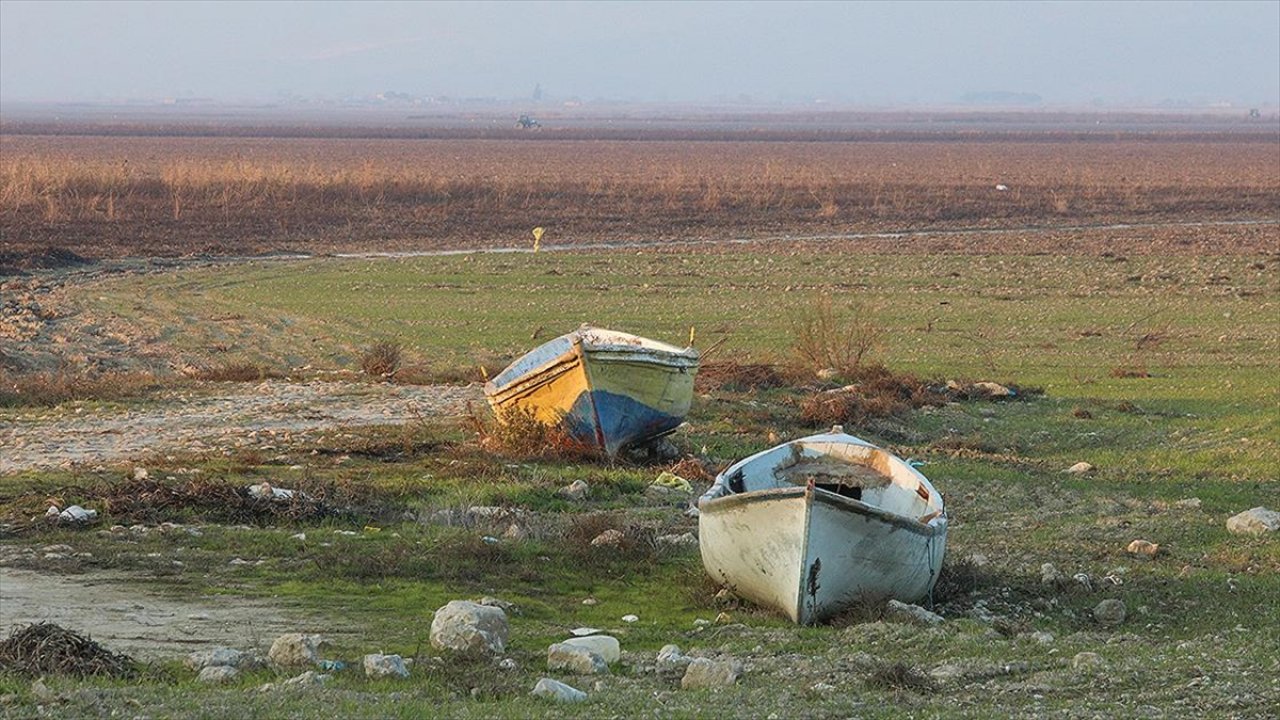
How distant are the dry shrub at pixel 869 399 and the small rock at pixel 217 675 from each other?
38.2 feet

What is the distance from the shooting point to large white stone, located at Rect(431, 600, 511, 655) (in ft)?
33.1

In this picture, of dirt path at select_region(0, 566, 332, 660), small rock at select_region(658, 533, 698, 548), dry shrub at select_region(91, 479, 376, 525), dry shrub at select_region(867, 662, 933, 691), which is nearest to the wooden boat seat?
small rock at select_region(658, 533, 698, 548)

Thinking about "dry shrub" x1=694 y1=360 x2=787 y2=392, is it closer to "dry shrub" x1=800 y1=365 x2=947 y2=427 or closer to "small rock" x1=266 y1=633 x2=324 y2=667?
"dry shrub" x1=800 y1=365 x2=947 y2=427

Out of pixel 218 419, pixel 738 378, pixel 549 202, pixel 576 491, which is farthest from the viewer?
pixel 549 202

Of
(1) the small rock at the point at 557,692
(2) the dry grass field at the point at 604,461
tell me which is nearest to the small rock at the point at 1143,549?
(2) the dry grass field at the point at 604,461

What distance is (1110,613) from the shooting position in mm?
11766

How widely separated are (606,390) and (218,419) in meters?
4.75

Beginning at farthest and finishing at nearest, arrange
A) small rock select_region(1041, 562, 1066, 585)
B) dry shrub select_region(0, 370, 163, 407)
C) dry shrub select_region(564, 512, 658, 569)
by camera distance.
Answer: dry shrub select_region(0, 370, 163, 407)
dry shrub select_region(564, 512, 658, 569)
small rock select_region(1041, 562, 1066, 585)

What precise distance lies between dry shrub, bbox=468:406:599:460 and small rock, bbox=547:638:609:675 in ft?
24.0

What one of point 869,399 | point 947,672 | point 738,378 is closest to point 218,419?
point 738,378

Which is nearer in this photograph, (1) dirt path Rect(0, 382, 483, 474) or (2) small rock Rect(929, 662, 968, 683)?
(2) small rock Rect(929, 662, 968, 683)

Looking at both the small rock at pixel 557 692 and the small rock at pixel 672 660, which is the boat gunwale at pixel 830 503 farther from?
the small rock at pixel 557 692

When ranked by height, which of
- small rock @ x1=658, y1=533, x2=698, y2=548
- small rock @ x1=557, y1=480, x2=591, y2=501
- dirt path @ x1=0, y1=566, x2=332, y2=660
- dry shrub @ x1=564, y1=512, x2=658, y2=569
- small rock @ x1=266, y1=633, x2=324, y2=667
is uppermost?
small rock @ x1=266, y1=633, x2=324, y2=667

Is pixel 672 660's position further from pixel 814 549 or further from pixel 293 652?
pixel 293 652
